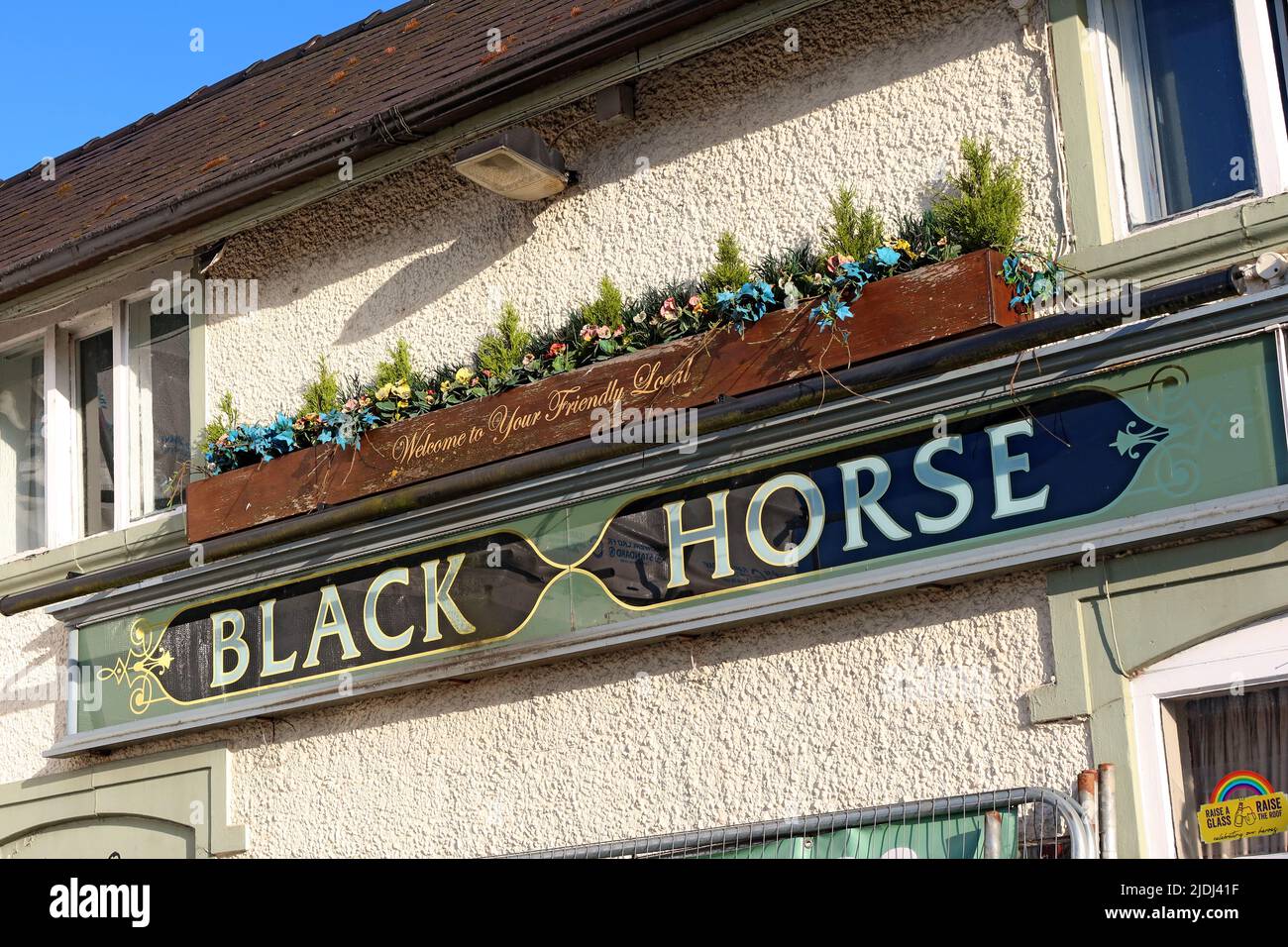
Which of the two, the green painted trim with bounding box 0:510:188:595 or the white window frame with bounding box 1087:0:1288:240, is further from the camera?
the green painted trim with bounding box 0:510:188:595

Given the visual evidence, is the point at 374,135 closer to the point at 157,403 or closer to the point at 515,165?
the point at 515,165

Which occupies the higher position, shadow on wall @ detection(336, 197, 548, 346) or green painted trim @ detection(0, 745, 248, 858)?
shadow on wall @ detection(336, 197, 548, 346)

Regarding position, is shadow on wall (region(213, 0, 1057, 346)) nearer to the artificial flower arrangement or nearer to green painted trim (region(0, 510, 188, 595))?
the artificial flower arrangement

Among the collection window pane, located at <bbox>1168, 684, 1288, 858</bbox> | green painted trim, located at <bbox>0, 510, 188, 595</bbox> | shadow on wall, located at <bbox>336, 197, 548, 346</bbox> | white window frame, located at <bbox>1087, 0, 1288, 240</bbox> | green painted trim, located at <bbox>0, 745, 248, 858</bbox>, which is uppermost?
shadow on wall, located at <bbox>336, 197, 548, 346</bbox>

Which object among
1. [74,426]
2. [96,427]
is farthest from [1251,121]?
[74,426]

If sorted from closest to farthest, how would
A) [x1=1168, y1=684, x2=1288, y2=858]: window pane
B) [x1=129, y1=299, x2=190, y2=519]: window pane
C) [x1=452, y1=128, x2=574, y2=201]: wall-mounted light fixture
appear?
1. [x1=1168, y1=684, x2=1288, y2=858]: window pane
2. [x1=452, y1=128, x2=574, y2=201]: wall-mounted light fixture
3. [x1=129, y1=299, x2=190, y2=519]: window pane

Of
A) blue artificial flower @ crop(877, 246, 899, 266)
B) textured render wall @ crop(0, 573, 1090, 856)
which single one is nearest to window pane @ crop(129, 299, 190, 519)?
textured render wall @ crop(0, 573, 1090, 856)

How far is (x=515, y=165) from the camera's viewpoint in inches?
294

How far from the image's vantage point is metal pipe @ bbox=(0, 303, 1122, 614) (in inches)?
234

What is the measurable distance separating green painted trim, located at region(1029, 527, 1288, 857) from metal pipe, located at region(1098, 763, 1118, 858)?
35 millimetres

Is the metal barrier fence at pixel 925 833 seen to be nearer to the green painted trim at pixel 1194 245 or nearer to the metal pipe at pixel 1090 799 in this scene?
the metal pipe at pixel 1090 799

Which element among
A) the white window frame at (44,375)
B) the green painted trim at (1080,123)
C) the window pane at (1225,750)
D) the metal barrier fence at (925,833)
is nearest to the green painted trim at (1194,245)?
the green painted trim at (1080,123)

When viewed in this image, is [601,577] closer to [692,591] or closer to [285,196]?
[692,591]

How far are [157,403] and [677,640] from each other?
3.99 m
